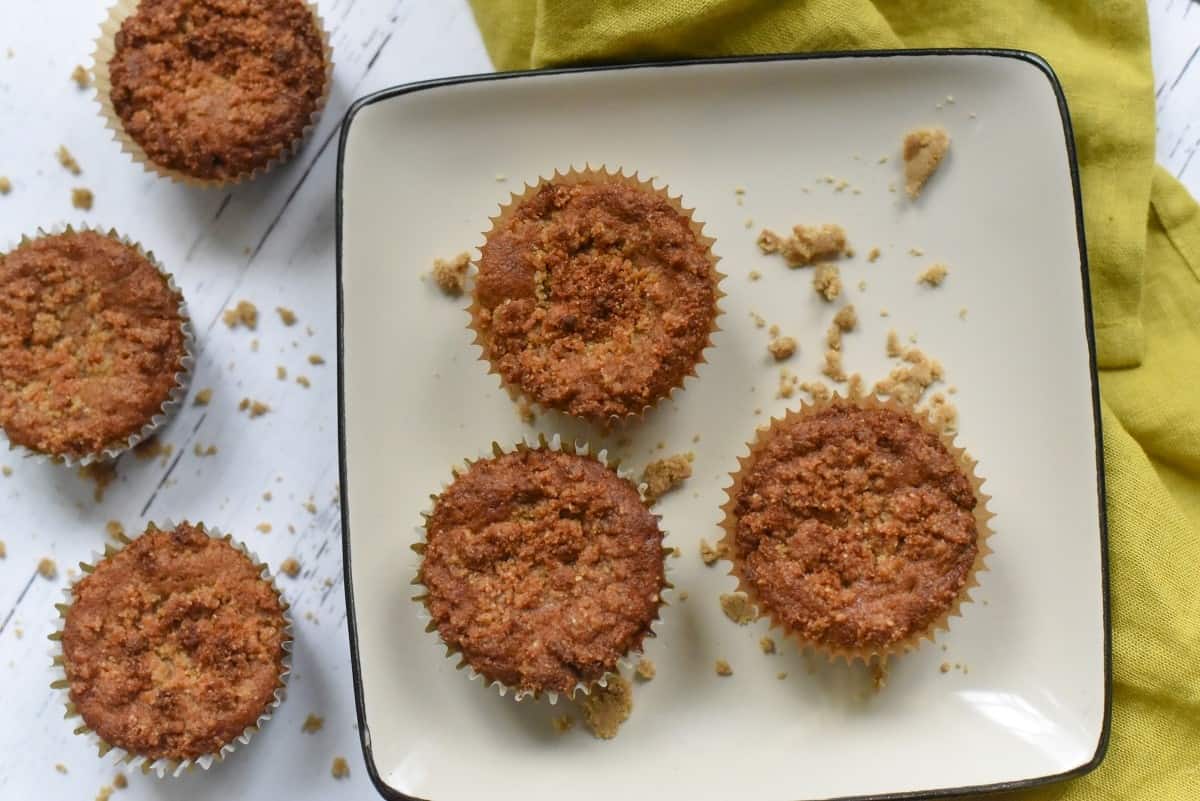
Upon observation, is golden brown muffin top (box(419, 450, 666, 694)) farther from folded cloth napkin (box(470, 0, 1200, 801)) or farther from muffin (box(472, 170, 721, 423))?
folded cloth napkin (box(470, 0, 1200, 801))

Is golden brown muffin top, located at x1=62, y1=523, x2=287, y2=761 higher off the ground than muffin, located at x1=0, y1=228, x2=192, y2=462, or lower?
lower

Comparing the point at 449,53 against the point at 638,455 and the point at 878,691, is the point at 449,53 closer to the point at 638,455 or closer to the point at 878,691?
the point at 638,455

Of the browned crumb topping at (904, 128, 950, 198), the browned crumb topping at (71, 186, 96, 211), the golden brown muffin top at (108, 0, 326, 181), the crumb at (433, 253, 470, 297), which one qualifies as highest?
the golden brown muffin top at (108, 0, 326, 181)

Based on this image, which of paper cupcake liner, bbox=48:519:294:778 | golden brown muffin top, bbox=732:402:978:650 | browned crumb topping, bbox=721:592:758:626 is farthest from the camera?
browned crumb topping, bbox=721:592:758:626

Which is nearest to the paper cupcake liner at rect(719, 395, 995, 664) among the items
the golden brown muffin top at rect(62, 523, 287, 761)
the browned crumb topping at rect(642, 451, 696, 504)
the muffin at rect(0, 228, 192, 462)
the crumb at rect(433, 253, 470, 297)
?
the browned crumb topping at rect(642, 451, 696, 504)

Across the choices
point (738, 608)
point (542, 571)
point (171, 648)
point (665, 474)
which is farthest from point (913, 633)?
point (171, 648)

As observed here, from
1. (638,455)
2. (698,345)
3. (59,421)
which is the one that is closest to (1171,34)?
(698,345)

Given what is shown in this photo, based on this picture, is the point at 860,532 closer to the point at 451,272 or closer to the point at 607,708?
the point at 607,708
